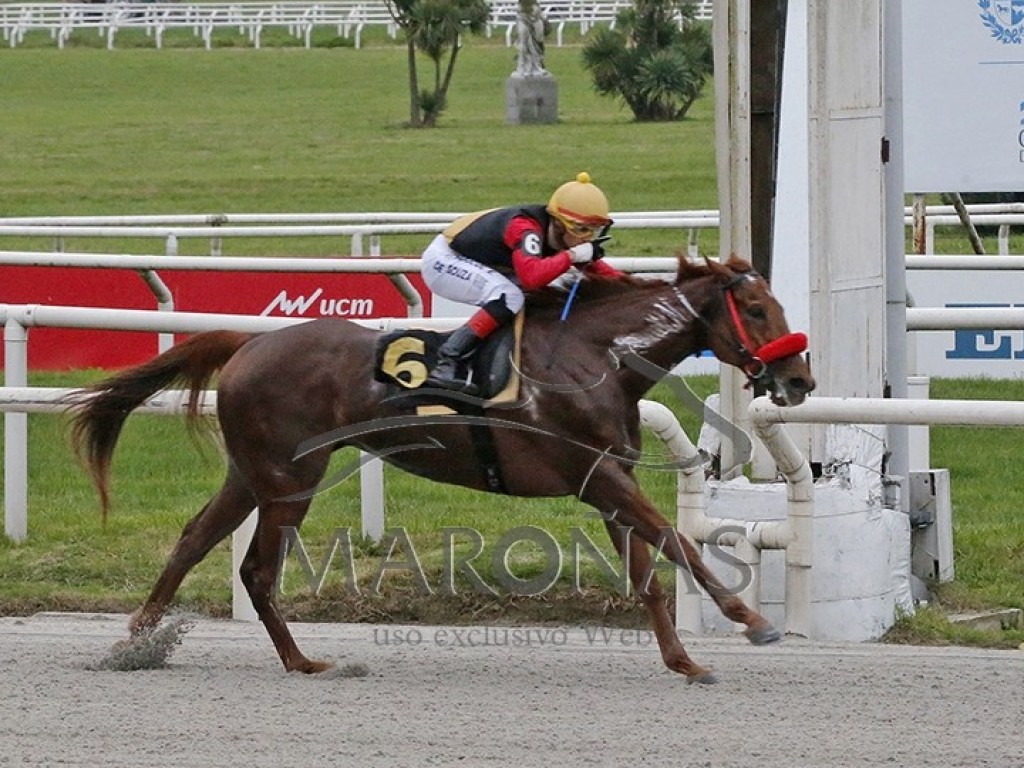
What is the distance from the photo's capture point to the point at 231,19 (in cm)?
5175

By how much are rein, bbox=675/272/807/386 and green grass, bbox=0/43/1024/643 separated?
1222 mm

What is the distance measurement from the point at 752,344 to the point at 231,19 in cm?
4815

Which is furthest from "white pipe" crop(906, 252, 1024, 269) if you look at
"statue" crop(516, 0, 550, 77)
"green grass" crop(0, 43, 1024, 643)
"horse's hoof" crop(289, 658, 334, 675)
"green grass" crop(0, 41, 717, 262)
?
"statue" crop(516, 0, 550, 77)

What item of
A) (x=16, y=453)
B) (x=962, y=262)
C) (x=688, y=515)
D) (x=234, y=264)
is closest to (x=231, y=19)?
(x=234, y=264)

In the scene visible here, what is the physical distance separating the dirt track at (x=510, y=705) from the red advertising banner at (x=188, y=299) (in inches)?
236

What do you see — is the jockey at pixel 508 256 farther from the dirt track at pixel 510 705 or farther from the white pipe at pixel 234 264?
the white pipe at pixel 234 264

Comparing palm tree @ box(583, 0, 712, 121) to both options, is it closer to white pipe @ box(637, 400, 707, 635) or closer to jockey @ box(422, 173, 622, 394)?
white pipe @ box(637, 400, 707, 635)

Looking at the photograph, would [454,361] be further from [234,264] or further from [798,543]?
[234,264]

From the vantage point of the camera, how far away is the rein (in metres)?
5.36

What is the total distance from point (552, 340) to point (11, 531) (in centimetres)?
266

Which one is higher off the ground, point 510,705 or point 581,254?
point 581,254

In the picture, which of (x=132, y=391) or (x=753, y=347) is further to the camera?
(x=132, y=391)

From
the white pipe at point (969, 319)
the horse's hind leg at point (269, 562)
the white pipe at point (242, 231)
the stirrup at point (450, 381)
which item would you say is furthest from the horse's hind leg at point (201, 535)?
the white pipe at point (242, 231)

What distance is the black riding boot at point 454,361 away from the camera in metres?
5.60
